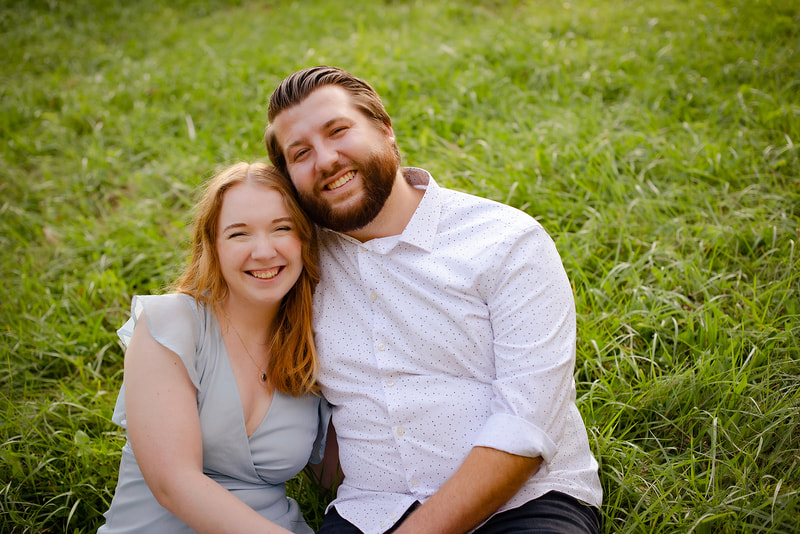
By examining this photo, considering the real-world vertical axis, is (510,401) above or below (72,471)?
above

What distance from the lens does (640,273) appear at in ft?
10.6

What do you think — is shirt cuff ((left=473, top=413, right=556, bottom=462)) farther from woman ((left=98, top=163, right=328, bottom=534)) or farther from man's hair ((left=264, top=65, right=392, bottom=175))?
man's hair ((left=264, top=65, right=392, bottom=175))

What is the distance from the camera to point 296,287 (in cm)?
240

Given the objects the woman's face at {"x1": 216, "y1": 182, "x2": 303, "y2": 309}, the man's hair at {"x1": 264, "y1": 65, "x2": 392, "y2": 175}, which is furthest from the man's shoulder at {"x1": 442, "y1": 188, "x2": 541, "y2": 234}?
the woman's face at {"x1": 216, "y1": 182, "x2": 303, "y2": 309}

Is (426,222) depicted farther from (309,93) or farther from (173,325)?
(173,325)

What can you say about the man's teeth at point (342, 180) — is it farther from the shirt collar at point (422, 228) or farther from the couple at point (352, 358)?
the shirt collar at point (422, 228)

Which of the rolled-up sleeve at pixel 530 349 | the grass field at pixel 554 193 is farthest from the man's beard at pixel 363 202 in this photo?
the grass field at pixel 554 193

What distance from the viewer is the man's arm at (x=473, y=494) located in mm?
1898

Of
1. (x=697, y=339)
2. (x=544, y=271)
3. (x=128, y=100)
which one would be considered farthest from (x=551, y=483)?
(x=128, y=100)

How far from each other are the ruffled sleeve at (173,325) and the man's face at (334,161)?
624 millimetres

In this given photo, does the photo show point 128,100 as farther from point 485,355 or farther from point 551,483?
point 551,483

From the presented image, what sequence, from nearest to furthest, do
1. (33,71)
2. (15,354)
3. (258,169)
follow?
(258,169)
(15,354)
(33,71)

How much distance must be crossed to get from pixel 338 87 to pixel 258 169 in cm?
53

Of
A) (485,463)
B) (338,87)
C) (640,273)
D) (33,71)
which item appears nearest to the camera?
(485,463)
